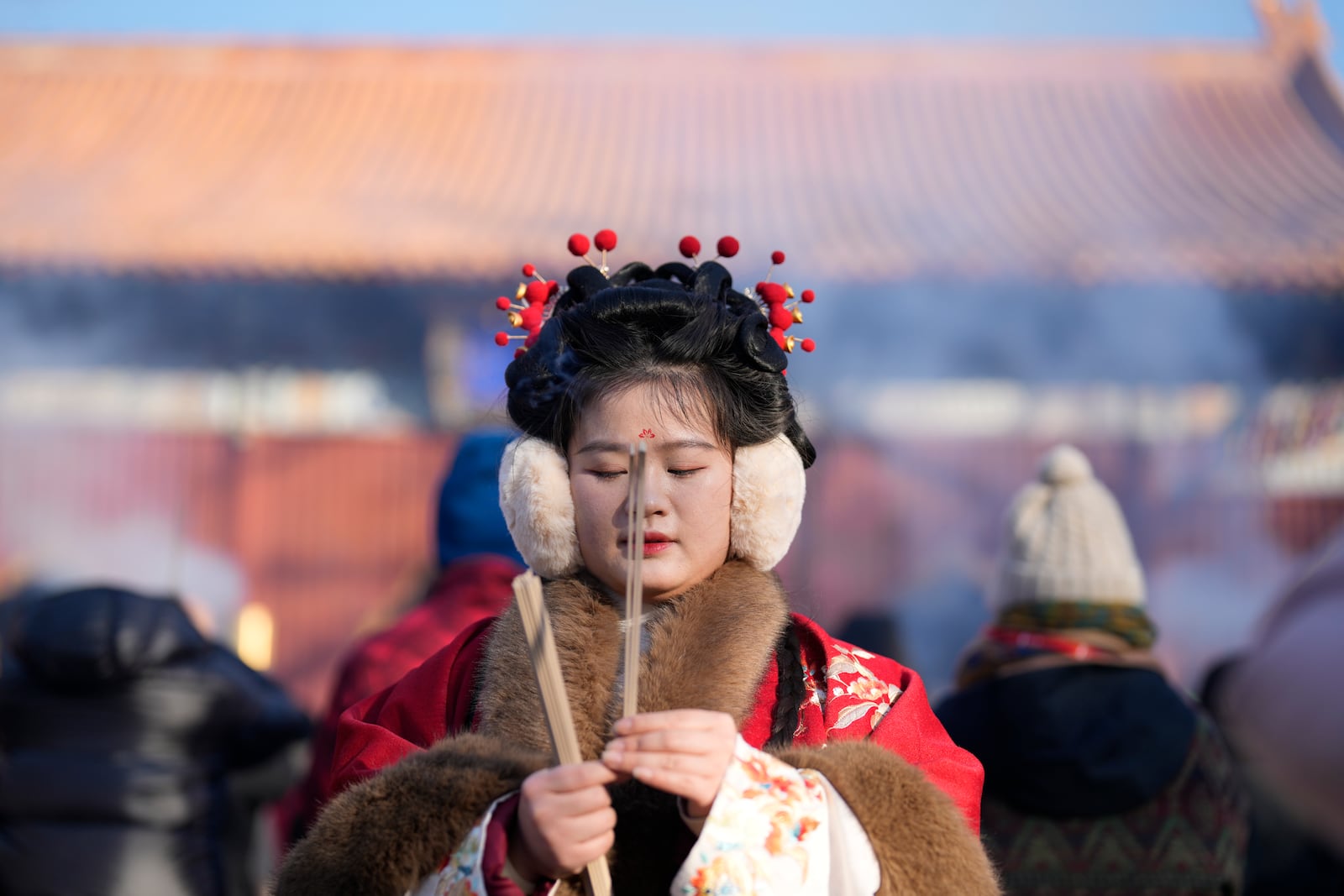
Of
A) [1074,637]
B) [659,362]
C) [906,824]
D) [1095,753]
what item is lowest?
[1095,753]

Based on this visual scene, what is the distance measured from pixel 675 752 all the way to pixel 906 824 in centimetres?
31

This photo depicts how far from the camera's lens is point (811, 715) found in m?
1.69

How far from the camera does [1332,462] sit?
855 cm

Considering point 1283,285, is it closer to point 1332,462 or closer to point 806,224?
point 1332,462

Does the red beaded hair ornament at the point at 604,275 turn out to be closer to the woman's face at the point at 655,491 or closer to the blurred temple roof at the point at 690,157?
the woman's face at the point at 655,491

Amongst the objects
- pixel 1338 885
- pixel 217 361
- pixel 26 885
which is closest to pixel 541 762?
pixel 26 885

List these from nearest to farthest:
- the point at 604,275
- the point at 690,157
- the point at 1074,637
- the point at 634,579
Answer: the point at 634,579 → the point at 604,275 → the point at 1074,637 → the point at 690,157

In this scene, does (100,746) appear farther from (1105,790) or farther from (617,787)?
(1105,790)

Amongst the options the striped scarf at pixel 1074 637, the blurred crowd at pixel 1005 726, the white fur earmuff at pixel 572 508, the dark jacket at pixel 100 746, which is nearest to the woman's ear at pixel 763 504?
the white fur earmuff at pixel 572 508

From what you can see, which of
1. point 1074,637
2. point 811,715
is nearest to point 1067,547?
point 1074,637

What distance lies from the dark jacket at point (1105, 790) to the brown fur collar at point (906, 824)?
1.21m

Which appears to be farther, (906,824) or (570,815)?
(906,824)

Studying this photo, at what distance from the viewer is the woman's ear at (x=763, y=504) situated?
1.69 metres

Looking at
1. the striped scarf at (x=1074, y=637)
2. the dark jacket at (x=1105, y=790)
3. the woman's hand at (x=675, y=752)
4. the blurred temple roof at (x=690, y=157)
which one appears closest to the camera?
the woman's hand at (x=675, y=752)
